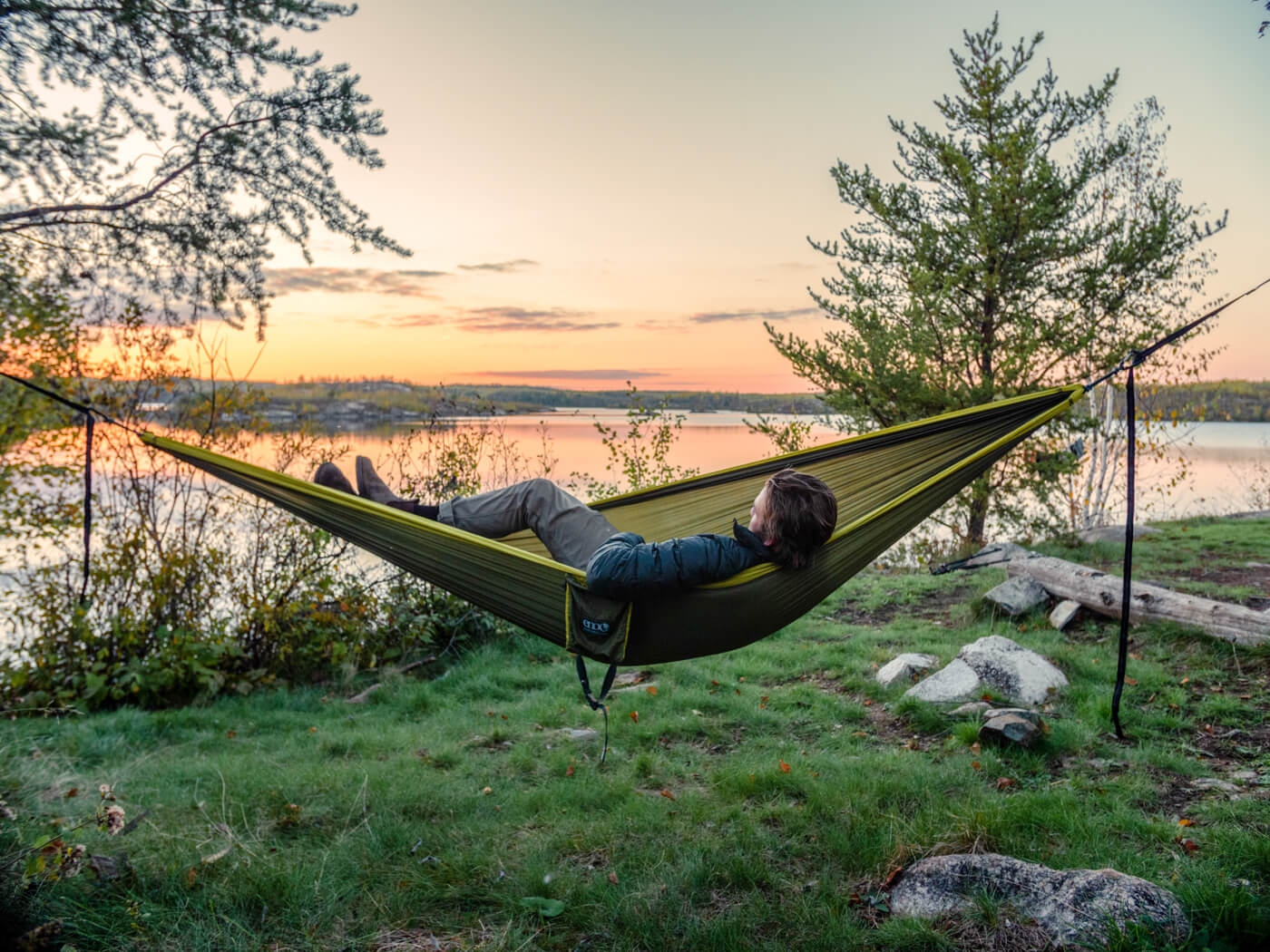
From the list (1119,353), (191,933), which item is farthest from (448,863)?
(1119,353)

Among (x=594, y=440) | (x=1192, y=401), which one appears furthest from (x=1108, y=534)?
(x=594, y=440)

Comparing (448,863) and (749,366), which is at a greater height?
(749,366)

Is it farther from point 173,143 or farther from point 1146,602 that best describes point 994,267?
point 173,143

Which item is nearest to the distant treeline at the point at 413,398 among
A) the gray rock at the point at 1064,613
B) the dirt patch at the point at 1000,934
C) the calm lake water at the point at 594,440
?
the calm lake water at the point at 594,440

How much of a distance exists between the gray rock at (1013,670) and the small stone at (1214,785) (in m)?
0.61

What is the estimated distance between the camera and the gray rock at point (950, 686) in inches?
107

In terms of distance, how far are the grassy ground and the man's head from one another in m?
0.74

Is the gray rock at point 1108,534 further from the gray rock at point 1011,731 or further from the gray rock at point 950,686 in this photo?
the gray rock at point 1011,731

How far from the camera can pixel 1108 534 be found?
237 inches

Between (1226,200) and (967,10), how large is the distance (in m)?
2.28

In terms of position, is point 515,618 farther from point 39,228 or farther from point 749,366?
point 749,366

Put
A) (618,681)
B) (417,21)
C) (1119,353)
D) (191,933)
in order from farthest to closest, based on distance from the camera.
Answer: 1. (1119,353)
2. (417,21)
3. (618,681)
4. (191,933)

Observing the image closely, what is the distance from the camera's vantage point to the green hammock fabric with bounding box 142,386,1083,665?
1778 mm

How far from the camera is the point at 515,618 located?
1979 mm
